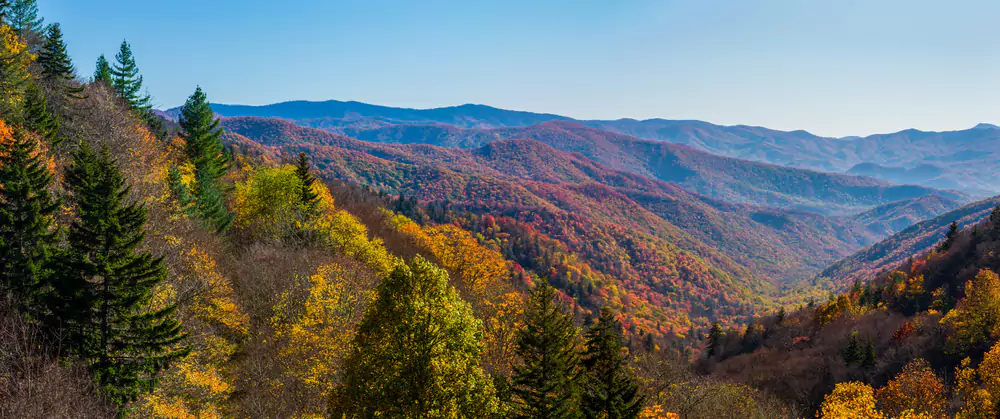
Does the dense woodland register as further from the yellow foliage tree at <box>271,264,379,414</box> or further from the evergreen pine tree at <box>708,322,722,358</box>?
the evergreen pine tree at <box>708,322,722,358</box>

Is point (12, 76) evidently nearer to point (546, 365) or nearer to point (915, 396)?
point (546, 365)

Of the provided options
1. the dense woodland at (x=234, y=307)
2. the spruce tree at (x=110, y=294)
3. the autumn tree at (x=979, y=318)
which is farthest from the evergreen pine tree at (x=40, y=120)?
the autumn tree at (x=979, y=318)

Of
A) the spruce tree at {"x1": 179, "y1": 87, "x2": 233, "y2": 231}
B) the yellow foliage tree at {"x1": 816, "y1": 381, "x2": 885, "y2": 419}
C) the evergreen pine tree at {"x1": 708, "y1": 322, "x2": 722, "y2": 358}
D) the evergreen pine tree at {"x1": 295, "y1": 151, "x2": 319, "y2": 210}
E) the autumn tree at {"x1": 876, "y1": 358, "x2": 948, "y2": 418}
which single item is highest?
the spruce tree at {"x1": 179, "y1": 87, "x2": 233, "y2": 231}

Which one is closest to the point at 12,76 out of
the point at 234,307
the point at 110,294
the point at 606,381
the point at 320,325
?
the point at 234,307

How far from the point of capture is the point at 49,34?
47.7 meters

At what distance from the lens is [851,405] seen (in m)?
38.5

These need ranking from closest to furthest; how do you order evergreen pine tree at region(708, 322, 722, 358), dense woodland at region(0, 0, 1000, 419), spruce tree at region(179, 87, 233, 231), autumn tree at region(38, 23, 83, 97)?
dense woodland at region(0, 0, 1000, 419) → autumn tree at region(38, 23, 83, 97) → spruce tree at region(179, 87, 233, 231) → evergreen pine tree at region(708, 322, 722, 358)

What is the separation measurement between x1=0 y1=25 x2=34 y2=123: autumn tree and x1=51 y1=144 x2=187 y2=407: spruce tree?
18775 mm

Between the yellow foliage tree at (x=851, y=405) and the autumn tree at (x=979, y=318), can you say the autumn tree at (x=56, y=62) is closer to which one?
the yellow foliage tree at (x=851, y=405)

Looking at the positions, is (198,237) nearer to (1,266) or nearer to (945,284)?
(1,266)

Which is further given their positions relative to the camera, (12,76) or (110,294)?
(12,76)

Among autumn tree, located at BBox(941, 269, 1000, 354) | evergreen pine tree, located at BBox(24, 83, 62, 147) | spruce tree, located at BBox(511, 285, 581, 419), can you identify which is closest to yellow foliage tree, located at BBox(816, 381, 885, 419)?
spruce tree, located at BBox(511, 285, 581, 419)

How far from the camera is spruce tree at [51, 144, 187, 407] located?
1936 centimetres

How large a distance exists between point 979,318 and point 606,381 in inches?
3208
